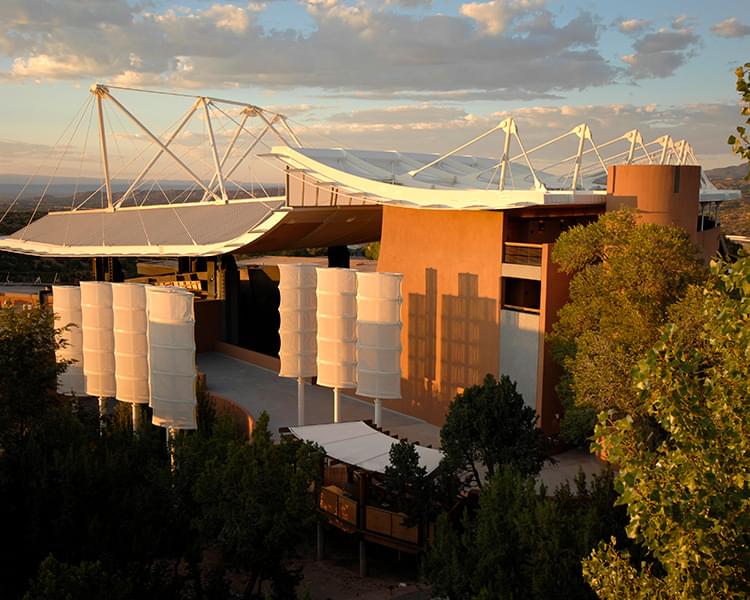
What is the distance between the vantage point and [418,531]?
18844 mm

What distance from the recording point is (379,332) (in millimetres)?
25375

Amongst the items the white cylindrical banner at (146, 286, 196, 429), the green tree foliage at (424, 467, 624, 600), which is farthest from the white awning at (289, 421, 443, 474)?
the green tree foliage at (424, 467, 624, 600)

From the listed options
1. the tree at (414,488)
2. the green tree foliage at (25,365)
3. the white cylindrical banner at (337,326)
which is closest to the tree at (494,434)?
the tree at (414,488)

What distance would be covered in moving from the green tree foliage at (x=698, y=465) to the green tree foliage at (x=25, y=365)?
2106 cm

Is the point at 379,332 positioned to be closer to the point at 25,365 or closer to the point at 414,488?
the point at 414,488

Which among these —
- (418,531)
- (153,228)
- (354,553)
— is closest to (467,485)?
(418,531)

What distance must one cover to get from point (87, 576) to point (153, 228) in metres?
30.9

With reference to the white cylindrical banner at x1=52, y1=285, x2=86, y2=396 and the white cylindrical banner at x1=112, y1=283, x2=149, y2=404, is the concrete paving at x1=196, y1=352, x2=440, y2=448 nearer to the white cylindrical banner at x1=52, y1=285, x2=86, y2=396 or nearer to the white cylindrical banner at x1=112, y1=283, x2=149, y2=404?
the white cylindrical banner at x1=112, y1=283, x2=149, y2=404

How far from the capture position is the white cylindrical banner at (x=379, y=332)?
25250 mm

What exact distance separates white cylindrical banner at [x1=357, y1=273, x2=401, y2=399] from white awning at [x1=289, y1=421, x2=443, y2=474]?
7.51ft

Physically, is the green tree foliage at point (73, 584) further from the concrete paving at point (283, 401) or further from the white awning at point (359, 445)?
the concrete paving at point (283, 401)

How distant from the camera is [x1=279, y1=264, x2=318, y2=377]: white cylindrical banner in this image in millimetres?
27094

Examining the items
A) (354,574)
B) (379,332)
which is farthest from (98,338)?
(354,574)

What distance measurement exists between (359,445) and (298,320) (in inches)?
277
